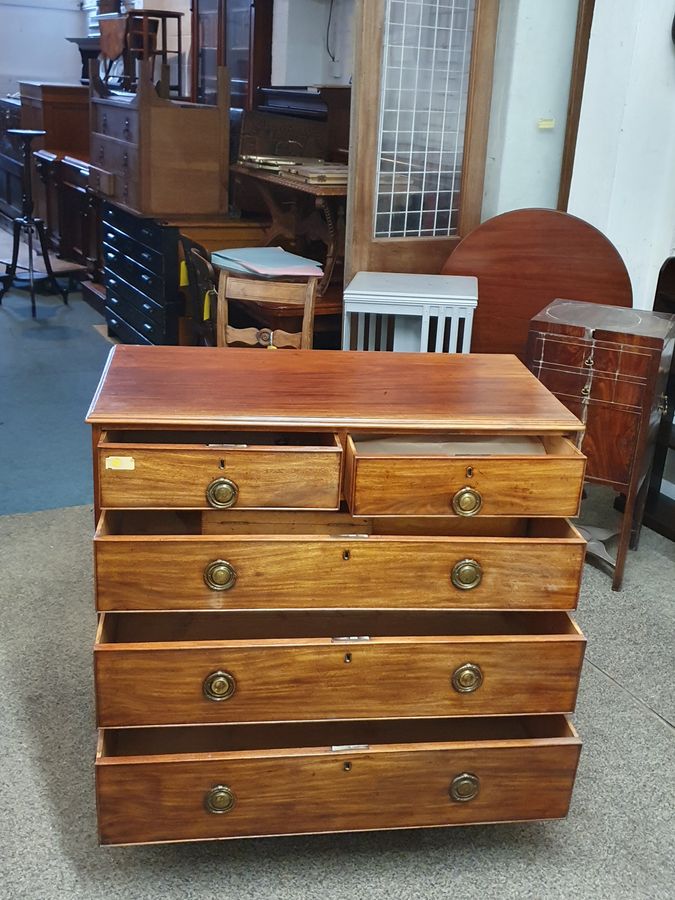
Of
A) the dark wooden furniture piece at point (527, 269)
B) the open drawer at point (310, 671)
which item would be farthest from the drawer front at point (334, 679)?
the dark wooden furniture piece at point (527, 269)

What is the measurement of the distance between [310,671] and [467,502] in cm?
43

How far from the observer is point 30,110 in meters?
8.89

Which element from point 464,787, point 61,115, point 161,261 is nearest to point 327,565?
point 464,787

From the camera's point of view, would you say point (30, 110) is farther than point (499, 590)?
Yes

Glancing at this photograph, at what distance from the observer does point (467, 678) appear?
6.23 feet

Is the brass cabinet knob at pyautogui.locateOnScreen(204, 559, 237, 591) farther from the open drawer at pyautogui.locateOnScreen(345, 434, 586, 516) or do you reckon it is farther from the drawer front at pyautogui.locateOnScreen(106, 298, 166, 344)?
the drawer front at pyautogui.locateOnScreen(106, 298, 166, 344)

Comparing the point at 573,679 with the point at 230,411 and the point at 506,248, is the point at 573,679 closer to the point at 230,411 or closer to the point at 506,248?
the point at 230,411

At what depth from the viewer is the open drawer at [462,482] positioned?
5.91 ft

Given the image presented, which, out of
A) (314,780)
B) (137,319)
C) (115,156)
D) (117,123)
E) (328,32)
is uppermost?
(328,32)

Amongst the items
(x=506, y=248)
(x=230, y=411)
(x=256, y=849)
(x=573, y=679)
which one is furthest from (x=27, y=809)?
(x=506, y=248)

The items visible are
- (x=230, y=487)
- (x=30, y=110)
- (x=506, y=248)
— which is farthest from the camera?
(x=30, y=110)

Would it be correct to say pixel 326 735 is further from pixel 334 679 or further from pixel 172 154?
pixel 172 154

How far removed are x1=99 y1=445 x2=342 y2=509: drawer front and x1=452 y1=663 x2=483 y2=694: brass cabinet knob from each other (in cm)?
42

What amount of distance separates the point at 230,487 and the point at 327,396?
11.7 inches
